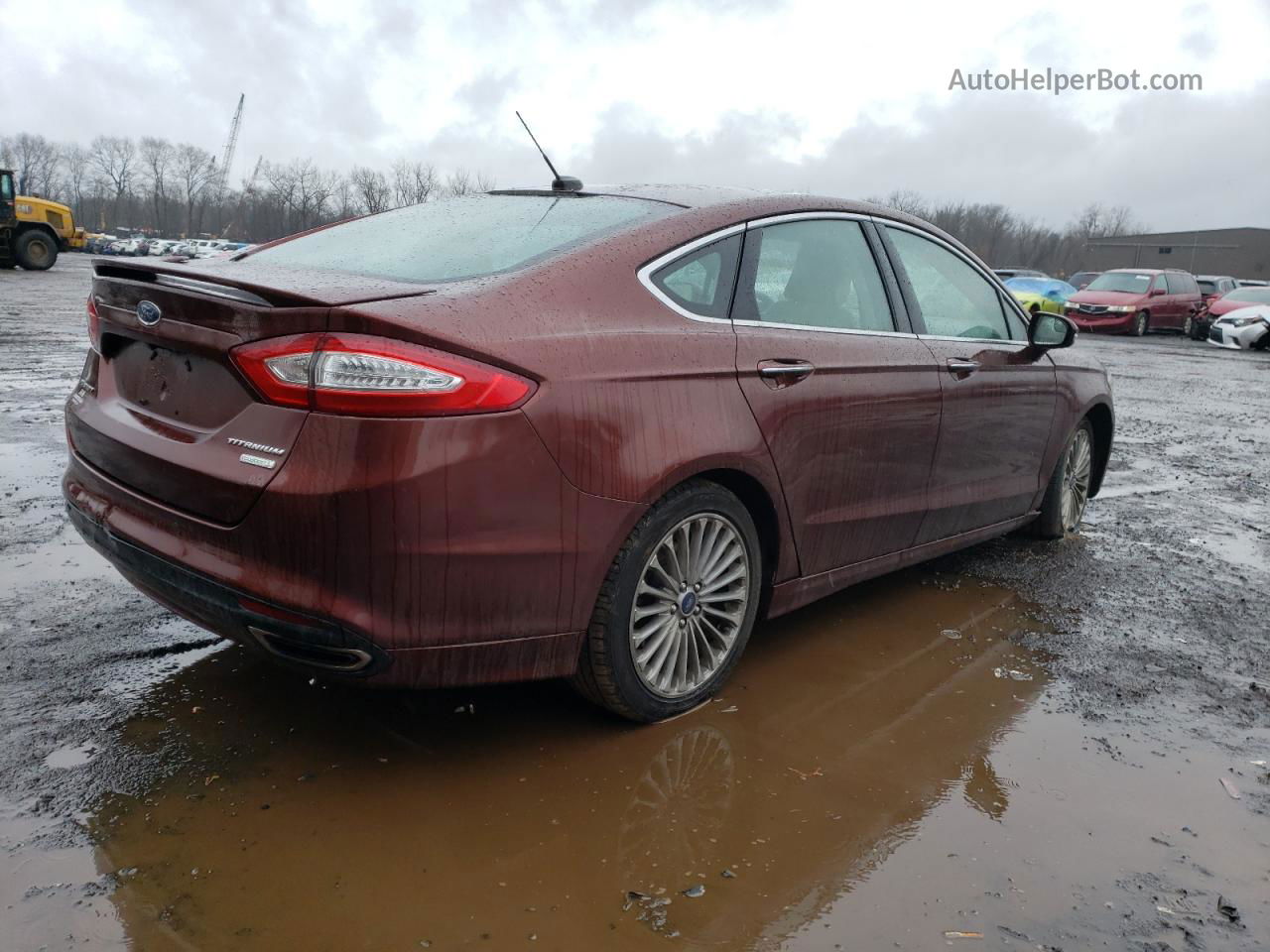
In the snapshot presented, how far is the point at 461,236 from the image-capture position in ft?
10.3

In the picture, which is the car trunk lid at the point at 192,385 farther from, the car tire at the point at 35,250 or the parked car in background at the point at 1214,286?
the parked car in background at the point at 1214,286

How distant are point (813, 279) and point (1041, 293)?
23672 mm

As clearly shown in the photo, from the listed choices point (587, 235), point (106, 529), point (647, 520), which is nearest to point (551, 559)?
point (647, 520)

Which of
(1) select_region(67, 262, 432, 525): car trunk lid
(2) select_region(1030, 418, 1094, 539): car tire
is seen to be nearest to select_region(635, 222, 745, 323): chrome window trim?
(1) select_region(67, 262, 432, 525): car trunk lid

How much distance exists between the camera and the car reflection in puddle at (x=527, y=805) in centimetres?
217

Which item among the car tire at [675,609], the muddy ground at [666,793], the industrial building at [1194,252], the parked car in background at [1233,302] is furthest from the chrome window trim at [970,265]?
the industrial building at [1194,252]

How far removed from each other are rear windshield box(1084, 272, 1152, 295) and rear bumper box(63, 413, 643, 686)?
89.2ft

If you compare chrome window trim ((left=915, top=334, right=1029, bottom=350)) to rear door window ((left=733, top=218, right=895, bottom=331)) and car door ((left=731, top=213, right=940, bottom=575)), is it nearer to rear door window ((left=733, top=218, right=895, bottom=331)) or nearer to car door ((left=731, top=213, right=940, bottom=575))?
car door ((left=731, top=213, right=940, bottom=575))

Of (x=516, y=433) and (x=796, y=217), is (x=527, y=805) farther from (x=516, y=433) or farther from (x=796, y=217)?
(x=796, y=217)

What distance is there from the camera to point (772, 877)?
7.77 feet

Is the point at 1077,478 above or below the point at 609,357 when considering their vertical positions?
below

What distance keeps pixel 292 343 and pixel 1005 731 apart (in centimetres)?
242

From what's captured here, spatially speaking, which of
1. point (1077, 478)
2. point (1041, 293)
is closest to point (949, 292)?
point (1077, 478)

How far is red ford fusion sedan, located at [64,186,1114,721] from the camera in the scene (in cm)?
235
